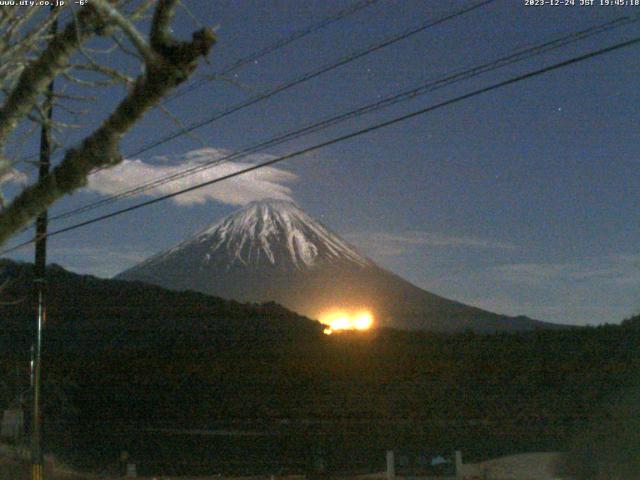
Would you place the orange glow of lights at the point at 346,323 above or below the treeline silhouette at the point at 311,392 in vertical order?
above

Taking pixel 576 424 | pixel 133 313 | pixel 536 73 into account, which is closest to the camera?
pixel 536 73

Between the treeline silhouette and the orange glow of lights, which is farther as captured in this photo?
the orange glow of lights

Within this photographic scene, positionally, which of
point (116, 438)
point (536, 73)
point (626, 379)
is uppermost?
point (536, 73)

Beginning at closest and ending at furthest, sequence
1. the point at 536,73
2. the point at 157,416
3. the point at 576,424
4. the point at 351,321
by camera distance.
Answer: the point at 536,73 → the point at 576,424 → the point at 157,416 → the point at 351,321

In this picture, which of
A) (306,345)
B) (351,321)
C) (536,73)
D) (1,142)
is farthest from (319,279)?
(1,142)

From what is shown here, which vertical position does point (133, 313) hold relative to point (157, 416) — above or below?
above

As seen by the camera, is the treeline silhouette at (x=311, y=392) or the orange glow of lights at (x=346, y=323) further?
the orange glow of lights at (x=346, y=323)

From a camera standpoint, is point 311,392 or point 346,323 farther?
point 346,323

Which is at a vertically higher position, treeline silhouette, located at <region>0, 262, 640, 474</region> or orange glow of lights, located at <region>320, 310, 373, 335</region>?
orange glow of lights, located at <region>320, 310, 373, 335</region>

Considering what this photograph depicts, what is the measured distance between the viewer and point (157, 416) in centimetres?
2398

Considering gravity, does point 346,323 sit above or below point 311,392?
above

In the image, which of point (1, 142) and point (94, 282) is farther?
point (94, 282)

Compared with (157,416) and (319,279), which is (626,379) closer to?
(157,416)

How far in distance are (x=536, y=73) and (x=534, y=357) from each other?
15825mm
